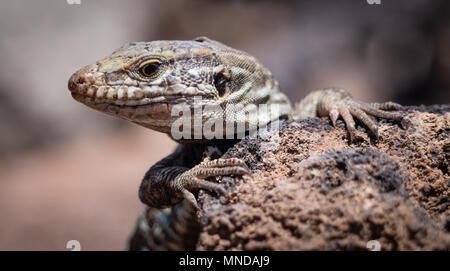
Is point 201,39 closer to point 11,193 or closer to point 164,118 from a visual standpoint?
point 164,118

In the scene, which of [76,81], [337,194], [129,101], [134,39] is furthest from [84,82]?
[134,39]

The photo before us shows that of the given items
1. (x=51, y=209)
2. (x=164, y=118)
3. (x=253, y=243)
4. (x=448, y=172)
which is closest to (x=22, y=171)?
(x=51, y=209)

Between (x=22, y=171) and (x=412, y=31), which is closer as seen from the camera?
(x=412, y=31)

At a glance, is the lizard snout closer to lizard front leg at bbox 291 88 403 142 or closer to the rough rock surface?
the rough rock surface

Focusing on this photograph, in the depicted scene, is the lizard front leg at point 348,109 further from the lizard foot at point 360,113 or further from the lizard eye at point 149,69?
the lizard eye at point 149,69

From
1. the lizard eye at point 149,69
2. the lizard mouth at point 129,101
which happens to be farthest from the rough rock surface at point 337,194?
the lizard eye at point 149,69

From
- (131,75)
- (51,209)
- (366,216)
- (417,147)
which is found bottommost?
(51,209)

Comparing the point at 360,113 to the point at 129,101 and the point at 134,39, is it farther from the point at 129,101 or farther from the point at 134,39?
the point at 134,39
